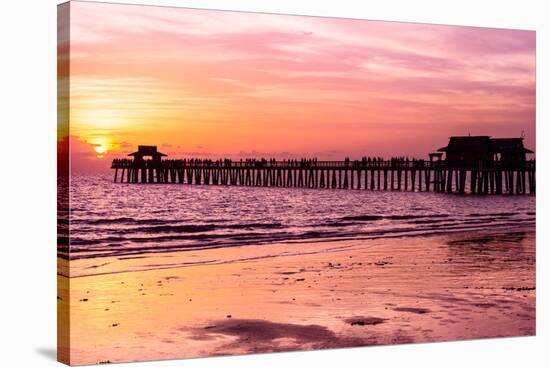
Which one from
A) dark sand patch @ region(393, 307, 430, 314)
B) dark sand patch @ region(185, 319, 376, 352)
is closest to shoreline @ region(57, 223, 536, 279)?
dark sand patch @ region(185, 319, 376, 352)

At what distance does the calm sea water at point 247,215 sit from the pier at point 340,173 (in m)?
0.15

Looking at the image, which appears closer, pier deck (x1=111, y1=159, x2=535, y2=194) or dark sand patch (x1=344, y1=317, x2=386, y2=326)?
dark sand patch (x1=344, y1=317, x2=386, y2=326)

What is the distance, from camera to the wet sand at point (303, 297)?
41.1ft

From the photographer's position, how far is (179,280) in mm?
13203

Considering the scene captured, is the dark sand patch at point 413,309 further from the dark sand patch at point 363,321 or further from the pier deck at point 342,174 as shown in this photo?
the pier deck at point 342,174

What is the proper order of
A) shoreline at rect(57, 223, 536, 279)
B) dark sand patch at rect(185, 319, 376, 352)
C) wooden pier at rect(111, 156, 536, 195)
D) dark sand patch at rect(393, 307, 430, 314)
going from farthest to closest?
dark sand patch at rect(393, 307, 430, 314) → wooden pier at rect(111, 156, 536, 195) → dark sand patch at rect(185, 319, 376, 352) → shoreline at rect(57, 223, 536, 279)

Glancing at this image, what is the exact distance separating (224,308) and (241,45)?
313 centimetres

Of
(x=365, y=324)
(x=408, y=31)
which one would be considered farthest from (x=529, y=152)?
(x=365, y=324)

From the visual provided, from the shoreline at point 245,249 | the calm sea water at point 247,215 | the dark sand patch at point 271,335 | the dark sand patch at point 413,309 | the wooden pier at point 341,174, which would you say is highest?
the wooden pier at point 341,174

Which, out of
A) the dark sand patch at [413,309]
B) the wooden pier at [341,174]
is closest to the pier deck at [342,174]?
the wooden pier at [341,174]

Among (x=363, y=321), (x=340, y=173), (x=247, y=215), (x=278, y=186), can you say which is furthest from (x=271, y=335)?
(x=340, y=173)

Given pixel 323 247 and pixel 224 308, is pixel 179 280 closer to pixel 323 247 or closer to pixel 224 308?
pixel 224 308

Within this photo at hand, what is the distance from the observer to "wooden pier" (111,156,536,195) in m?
14.0

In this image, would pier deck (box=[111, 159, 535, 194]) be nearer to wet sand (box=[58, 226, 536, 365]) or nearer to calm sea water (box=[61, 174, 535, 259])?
calm sea water (box=[61, 174, 535, 259])
